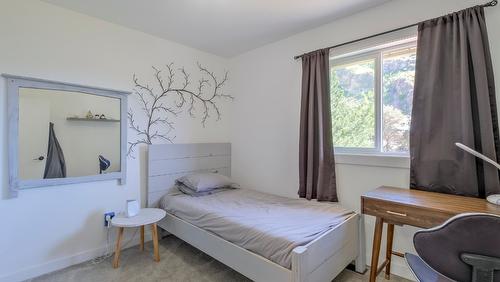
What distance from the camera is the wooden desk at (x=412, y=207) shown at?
1.45 metres

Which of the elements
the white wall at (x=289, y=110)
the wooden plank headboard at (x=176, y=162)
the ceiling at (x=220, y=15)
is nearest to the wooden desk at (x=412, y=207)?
the white wall at (x=289, y=110)

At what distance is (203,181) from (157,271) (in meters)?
1.02

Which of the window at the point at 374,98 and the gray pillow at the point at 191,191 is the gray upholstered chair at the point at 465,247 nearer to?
the window at the point at 374,98

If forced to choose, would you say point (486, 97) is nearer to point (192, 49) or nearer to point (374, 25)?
point (374, 25)

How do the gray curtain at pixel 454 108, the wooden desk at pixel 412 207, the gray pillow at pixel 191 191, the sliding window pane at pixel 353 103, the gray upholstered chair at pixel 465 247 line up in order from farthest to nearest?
the gray pillow at pixel 191 191, the sliding window pane at pixel 353 103, the gray curtain at pixel 454 108, the wooden desk at pixel 412 207, the gray upholstered chair at pixel 465 247

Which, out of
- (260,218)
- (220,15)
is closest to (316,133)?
(260,218)

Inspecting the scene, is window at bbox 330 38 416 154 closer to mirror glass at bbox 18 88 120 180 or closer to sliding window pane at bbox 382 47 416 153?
sliding window pane at bbox 382 47 416 153

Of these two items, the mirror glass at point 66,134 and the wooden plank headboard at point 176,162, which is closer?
the mirror glass at point 66,134

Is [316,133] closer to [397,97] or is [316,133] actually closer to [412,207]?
[397,97]

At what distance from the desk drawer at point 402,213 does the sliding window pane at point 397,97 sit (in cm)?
74

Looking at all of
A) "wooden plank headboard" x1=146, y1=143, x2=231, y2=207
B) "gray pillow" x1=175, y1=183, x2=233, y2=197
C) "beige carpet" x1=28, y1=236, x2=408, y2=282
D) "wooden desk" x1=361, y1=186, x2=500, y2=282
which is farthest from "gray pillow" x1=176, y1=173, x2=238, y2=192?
"wooden desk" x1=361, y1=186, x2=500, y2=282

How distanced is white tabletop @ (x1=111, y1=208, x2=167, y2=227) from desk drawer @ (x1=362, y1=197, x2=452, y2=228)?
75.1 inches

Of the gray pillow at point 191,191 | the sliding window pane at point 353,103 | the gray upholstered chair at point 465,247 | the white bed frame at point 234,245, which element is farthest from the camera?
the gray pillow at point 191,191

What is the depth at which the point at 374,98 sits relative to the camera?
2.34 metres
